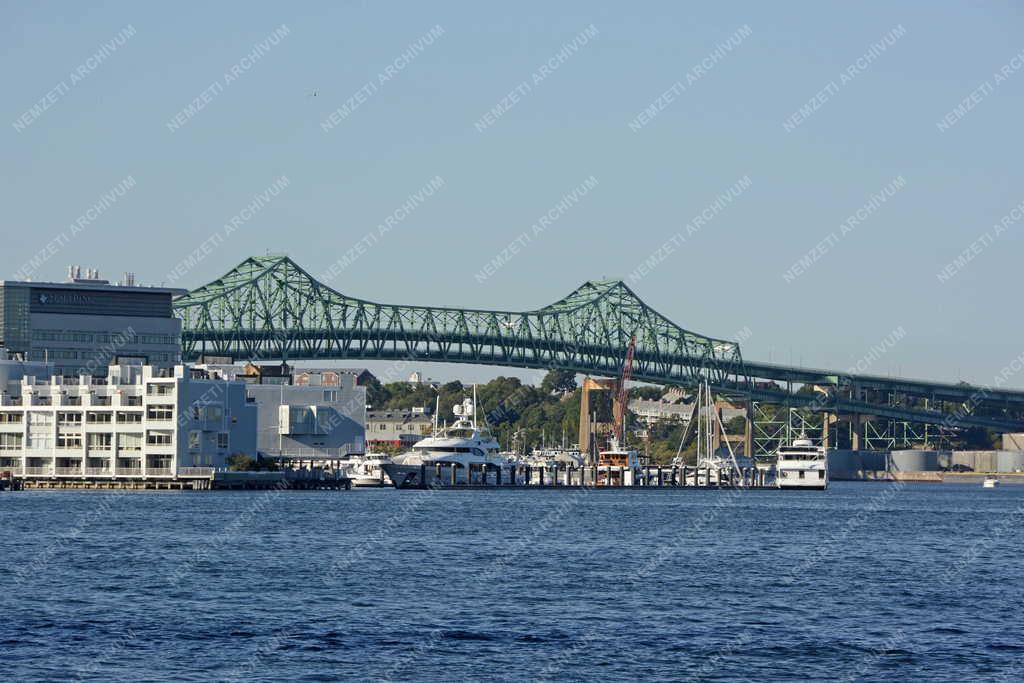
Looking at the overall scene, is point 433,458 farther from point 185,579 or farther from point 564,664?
point 564,664

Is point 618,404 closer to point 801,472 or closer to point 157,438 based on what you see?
point 801,472

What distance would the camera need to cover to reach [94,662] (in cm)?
3694

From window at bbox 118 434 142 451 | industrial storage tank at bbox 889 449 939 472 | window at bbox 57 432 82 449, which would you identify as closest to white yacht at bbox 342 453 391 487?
window at bbox 118 434 142 451

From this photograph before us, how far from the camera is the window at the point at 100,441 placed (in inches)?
4473

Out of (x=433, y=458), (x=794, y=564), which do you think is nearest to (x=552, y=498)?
(x=433, y=458)

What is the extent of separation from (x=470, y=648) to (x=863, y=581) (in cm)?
1916

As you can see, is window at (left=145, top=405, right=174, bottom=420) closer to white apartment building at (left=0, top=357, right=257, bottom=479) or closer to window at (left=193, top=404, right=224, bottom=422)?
white apartment building at (left=0, top=357, right=257, bottom=479)

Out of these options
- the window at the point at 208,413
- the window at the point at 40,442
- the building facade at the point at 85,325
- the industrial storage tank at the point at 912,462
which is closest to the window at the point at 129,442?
the window at the point at 208,413

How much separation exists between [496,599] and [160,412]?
6894 cm

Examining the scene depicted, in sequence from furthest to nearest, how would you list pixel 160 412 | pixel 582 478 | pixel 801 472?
pixel 801 472 < pixel 582 478 < pixel 160 412

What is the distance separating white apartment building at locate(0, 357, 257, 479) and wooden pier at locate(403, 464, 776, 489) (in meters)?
18.4

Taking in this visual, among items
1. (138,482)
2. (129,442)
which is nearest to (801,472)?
(138,482)

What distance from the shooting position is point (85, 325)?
13512 centimetres

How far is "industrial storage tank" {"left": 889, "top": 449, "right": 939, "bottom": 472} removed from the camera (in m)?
195
